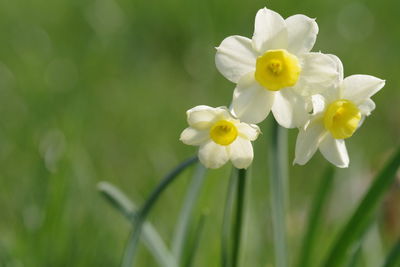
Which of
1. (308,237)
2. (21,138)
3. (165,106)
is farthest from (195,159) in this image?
(165,106)

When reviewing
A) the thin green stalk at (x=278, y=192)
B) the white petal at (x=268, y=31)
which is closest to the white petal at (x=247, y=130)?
the white petal at (x=268, y=31)

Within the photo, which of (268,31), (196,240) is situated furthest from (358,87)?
(196,240)

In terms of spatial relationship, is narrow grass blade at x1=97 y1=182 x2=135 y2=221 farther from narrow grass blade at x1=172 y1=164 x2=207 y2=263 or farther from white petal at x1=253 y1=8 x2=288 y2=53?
white petal at x1=253 y1=8 x2=288 y2=53

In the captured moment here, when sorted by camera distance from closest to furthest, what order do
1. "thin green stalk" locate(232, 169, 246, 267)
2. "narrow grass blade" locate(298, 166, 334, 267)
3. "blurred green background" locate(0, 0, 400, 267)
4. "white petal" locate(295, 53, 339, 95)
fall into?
1. "white petal" locate(295, 53, 339, 95)
2. "thin green stalk" locate(232, 169, 246, 267)
3. "narrow grass blade" locate(298, 166, 334, 267)
4. "blurred green background" locate(0, 0, 400, 267)

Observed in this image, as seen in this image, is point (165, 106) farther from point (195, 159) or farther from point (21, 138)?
point (195, 159)

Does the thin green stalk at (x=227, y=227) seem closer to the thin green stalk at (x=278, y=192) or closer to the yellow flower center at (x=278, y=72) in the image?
the thin green stalk at (x=278, y=192)

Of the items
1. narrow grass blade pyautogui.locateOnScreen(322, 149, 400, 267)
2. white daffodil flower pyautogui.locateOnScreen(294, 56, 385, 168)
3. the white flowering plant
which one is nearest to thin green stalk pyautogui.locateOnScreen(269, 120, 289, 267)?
narrow grass blade pyautogui.locateOnScreen(322, 149, 400, 267)
